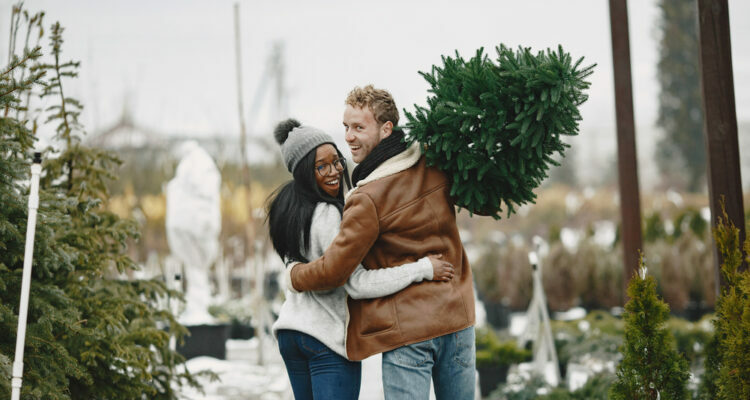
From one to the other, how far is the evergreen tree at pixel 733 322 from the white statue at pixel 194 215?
562 centimetres

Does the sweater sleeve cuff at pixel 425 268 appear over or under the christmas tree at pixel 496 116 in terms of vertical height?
under

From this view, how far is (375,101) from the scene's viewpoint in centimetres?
270

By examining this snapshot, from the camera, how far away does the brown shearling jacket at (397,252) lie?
2.55 metres

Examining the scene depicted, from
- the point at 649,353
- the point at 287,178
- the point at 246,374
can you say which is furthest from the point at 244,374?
the point at 287,178

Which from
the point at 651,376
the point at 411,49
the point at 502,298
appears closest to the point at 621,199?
the point at 651,376

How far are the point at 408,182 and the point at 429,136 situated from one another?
0.17m

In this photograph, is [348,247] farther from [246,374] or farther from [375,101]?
[246,374]

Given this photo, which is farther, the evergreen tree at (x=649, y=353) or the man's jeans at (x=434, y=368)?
the evergreen tree at (x=649, y=353)

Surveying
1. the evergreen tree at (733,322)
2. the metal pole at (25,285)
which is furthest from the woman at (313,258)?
the evergreen tree at (733,322)

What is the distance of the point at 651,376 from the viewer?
3004 millimetres

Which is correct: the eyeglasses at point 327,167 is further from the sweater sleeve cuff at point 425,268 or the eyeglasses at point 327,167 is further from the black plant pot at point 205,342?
the black plant pot at point 205,342

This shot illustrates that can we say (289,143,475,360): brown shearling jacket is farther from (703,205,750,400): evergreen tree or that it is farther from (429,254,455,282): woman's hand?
(703,205,750,400): evergreen tree

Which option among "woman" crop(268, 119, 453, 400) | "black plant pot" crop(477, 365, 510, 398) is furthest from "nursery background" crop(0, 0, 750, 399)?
"woman" crop(268, 119, 453, 400)

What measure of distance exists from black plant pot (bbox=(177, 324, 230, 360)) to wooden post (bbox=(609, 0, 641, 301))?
4.42 m
